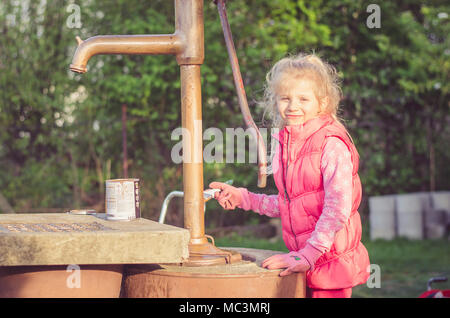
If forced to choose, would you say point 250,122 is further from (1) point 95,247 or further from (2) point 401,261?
(2) point 401,261

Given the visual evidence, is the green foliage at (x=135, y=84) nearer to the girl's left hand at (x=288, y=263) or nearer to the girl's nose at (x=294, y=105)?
the girl's nose at (x=294, y=105)

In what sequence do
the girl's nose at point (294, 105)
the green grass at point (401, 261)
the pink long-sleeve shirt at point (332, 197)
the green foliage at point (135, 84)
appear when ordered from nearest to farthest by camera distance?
the pink long-sleeve shirt at point (332, 197)
the girl's nose at point (294, 105)
the green grass at point (401, 261)
the green foliage at point (135, 84)

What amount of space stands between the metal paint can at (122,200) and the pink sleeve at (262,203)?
0.43 m

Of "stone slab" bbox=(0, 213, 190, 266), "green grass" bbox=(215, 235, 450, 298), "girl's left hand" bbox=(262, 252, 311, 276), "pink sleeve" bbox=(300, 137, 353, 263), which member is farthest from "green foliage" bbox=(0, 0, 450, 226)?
"stone slab" bbox=(0, 213, 190, 266)

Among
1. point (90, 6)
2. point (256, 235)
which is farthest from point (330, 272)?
point (90, 6)

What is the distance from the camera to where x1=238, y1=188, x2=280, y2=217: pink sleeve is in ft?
6.82

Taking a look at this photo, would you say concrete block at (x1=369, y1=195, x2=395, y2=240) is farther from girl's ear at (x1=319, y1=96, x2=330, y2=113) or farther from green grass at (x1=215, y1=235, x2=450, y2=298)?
girl's ear at (x1=319, y1=96, x2=330, y2=113)

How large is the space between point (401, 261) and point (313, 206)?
5.01 metres

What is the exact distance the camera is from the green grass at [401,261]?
5.33 m

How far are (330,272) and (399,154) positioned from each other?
24.2 ft

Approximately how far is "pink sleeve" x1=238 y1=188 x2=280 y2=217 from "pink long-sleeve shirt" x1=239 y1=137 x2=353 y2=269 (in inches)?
13.0

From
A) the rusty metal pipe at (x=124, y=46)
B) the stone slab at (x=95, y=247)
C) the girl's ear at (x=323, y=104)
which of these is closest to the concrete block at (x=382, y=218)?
the girl's ear at (x=323, y=104)

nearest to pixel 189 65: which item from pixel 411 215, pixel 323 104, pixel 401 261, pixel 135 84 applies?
pixel 323 104

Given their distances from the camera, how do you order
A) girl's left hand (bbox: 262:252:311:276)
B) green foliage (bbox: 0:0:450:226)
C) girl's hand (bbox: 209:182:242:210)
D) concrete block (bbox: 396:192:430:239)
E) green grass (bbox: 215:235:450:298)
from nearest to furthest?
girl's left hand (bbox: 262:252:311:276) < girl's hand (bbox: 209:182:242:210) < green grass (bbox: 215:235:450:298) < green foliage (bbox: 0:0:450:226) < concrete block (bbox: 396:192:430:239)
